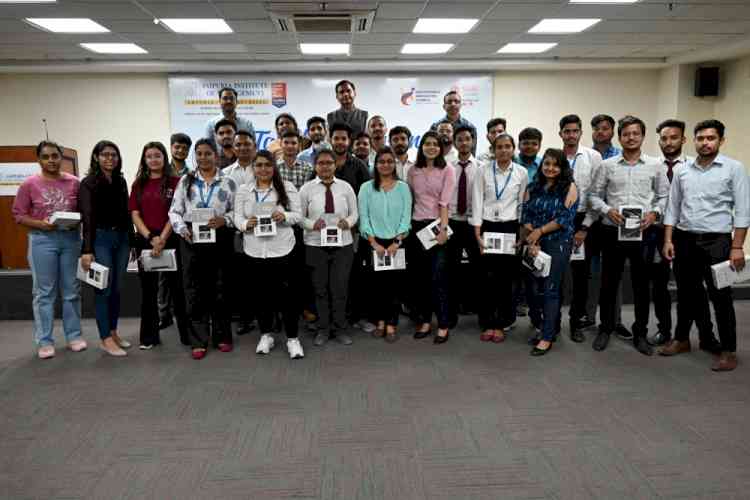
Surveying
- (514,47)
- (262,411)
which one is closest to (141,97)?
(514,47)

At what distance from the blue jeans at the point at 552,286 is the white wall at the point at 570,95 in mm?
5428

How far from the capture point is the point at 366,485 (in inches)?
74.2

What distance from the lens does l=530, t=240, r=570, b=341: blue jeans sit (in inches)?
126

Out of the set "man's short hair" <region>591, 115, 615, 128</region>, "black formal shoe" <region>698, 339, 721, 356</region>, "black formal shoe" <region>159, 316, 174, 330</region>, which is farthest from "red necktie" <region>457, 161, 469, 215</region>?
"black formal shoe" <region>159, 316, 174, 330</region>

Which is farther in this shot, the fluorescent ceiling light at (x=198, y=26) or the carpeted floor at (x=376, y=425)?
the fluorescent ceiling light at (x=198, y=26)

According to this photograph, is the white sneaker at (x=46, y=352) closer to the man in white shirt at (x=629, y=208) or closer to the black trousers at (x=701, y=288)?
the man in white shirt at (x=629, y=208)

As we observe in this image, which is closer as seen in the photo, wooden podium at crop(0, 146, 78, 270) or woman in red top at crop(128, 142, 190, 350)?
woman in red top at crop(128, 142, 190, 350)

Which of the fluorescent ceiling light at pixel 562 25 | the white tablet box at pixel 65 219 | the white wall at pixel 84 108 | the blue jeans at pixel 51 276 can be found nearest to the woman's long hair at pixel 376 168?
the white tablet box at pixel 65 219

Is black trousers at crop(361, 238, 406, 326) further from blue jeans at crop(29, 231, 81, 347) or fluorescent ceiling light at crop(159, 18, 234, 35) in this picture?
fluorescent ceiling light at crop(159, 18, 234, 35)

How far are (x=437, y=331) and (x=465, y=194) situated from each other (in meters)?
1.04

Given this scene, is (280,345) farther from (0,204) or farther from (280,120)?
(0,204)

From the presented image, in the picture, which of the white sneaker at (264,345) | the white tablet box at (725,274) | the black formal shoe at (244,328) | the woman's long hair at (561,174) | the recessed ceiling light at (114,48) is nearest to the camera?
the white tablet box at (725,274)

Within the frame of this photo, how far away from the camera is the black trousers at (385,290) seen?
358cm

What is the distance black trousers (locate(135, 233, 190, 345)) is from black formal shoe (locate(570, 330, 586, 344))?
277 centimetres
